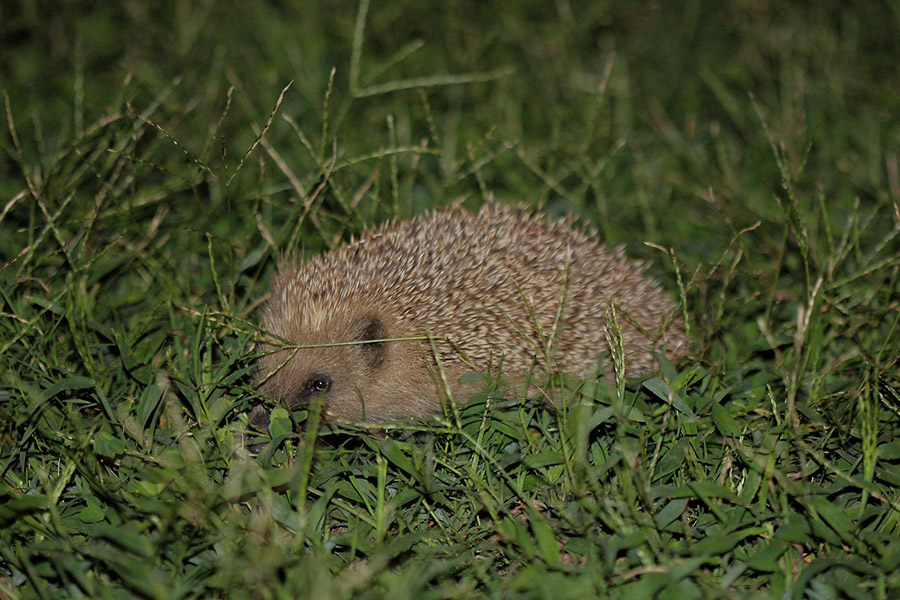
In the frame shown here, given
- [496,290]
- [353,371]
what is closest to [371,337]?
[353,371]

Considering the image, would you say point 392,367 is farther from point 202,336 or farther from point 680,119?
point 680,119

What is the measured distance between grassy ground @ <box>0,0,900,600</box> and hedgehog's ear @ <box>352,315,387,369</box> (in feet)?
1.04

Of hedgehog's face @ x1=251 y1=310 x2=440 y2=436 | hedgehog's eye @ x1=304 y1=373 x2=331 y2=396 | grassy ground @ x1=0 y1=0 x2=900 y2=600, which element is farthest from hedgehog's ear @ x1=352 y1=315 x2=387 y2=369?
grassy ground @ x1=0 y1=0 x2=900 y2=600

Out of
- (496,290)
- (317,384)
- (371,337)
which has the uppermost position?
(496,290)

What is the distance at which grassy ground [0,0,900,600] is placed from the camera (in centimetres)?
222

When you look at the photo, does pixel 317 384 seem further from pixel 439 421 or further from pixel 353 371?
pixel 439 421

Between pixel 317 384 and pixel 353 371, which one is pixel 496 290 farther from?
pixel 317 384

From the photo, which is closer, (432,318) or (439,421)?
(439,421)

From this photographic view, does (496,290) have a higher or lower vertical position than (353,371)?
higher

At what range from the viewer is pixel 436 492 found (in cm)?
251

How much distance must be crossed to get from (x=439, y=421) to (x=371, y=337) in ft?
1.89

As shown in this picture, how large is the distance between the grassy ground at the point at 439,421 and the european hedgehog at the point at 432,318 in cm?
18

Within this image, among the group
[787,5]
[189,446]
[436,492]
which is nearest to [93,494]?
[189,446]

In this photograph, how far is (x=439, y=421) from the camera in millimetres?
2559
